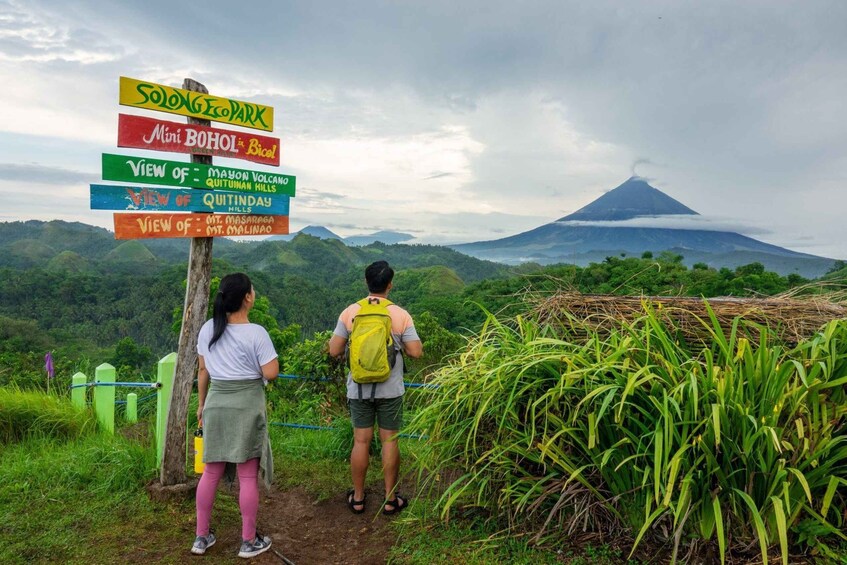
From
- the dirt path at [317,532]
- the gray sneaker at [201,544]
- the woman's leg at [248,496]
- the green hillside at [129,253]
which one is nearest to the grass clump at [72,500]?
the gray sneaker at [201,544]

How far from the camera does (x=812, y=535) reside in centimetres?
247

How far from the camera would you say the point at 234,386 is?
2.97 metres

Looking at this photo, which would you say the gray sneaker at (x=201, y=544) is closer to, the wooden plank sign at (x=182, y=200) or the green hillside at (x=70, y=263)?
the wooden plank sign at (x=182, y=200)

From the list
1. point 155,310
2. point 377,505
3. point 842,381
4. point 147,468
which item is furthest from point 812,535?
point 155,310

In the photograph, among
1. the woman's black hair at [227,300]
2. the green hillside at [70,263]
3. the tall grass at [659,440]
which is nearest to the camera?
the tall grass at [659,440]

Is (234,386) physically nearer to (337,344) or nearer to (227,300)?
(227,300)

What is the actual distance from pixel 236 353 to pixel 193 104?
1.96m

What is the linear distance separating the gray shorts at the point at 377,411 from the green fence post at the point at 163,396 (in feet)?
4.97

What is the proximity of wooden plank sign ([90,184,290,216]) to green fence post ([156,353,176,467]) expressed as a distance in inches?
46.1

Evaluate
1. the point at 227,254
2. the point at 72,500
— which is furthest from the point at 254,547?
the point at 227,254

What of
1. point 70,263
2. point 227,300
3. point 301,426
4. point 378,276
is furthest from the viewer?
point 70,263

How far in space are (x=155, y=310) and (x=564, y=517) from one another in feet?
176

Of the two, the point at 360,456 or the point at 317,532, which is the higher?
the point at 360,456

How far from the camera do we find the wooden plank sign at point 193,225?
11.6ft
